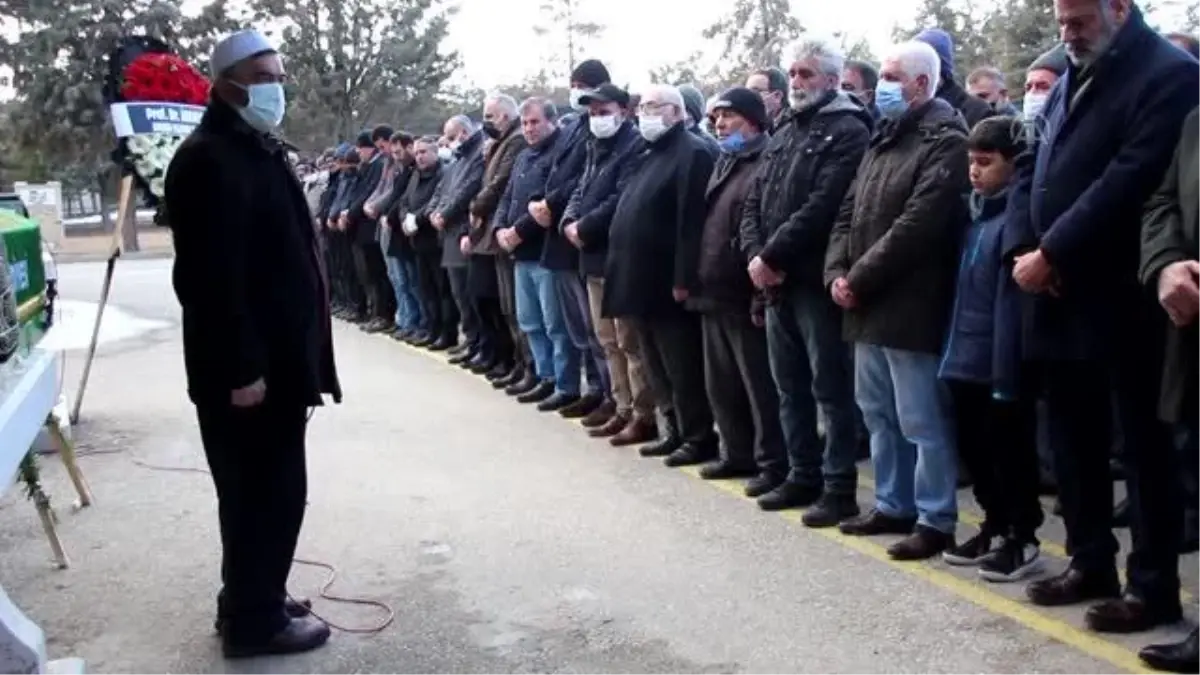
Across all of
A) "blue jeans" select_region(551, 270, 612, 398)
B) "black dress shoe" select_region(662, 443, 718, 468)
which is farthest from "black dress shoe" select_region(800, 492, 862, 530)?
"blue jeans" select_region(551, 270, 612, 398)

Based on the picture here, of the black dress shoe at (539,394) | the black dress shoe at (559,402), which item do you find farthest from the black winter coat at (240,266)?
the black dress shoe at (539,394)

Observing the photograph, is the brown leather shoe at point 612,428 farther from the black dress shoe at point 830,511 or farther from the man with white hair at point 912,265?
the man with white hair at point 912,265

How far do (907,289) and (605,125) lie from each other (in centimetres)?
296

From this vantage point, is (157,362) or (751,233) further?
(157,362)

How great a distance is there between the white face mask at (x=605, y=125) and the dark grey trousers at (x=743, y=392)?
1.57 m

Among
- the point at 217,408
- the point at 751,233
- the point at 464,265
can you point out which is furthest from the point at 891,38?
the point at 217,408

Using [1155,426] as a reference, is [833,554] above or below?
below

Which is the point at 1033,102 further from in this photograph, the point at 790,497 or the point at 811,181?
the point at 790,497

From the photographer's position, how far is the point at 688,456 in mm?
7129

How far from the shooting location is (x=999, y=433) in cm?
505

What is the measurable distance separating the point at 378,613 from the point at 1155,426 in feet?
9.72

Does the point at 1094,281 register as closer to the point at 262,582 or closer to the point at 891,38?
the point at 262,582

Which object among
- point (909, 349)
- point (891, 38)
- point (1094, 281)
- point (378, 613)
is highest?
point (891, 38)

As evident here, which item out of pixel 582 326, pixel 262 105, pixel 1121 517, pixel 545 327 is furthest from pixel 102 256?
pixel 1121 517
